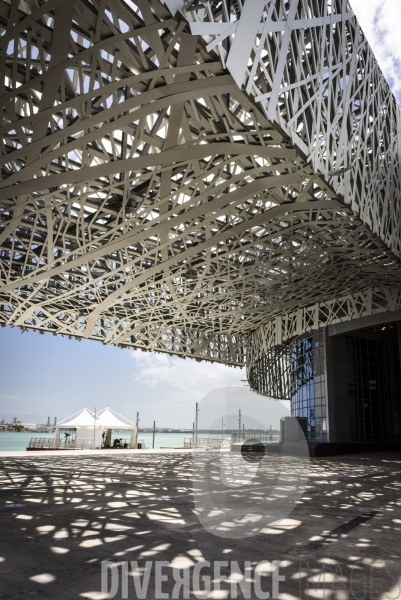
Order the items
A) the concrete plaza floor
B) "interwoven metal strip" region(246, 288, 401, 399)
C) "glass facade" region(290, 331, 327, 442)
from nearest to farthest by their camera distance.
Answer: the concrete plaza floor
"interwoven metal strip" region(246, 288, 401, 399)
"glass facade" region(290, 331, 327, 442)

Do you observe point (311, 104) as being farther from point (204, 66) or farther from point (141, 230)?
point (141, 230)

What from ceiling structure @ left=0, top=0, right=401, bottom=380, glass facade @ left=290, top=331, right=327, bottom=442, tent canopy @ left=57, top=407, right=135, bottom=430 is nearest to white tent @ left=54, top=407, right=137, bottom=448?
tent canopy @ left=57, top=407, right=135, bottom=430

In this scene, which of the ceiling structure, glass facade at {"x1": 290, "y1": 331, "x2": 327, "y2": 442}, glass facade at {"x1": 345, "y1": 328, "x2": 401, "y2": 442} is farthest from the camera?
glass facade at {"x1": 345, "y1": 328, "x2": 401, "y2": 442}

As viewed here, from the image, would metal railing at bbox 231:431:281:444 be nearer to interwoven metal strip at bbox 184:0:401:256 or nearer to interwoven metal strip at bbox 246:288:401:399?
interwoven metal strip at bbox 246:288:401:399

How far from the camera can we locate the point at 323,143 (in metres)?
15.5

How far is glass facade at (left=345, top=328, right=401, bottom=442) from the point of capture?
37750 mm

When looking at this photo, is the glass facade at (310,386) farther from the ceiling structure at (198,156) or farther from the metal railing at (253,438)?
the metal railing at (253,438)

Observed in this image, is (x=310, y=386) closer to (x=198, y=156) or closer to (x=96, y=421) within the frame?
(x=96, y=421)

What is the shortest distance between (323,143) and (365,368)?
28428mm

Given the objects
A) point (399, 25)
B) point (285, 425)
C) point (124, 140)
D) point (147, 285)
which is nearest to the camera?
point (124, 140)

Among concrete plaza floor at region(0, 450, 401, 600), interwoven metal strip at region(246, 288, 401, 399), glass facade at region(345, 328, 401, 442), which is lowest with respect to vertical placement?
concrete plaza floor at region(0, 450, 401, 600)

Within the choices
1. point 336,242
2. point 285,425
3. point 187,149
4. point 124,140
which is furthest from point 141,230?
point 285,425

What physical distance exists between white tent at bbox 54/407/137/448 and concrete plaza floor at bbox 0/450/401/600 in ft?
88.4

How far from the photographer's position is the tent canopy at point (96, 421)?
4138 cm
